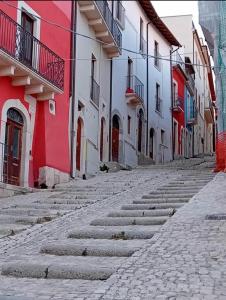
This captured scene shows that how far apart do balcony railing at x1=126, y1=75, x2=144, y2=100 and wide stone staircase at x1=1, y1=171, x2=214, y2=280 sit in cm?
1477

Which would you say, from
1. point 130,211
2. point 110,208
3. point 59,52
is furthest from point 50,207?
point 59,52

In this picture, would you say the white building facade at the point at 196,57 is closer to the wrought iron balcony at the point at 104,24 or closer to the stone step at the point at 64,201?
the wrought iron balcony at the point at 104,24

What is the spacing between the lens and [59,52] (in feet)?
55.6

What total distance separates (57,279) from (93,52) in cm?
1571

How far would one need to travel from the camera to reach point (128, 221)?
8695mm

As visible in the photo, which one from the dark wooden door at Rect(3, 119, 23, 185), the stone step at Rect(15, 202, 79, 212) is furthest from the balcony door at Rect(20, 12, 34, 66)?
the stone step at Rect(15, 202, 79, 212)

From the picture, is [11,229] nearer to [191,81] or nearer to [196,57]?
[191,81]

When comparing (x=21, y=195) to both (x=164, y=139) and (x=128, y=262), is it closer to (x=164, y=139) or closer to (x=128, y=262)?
(x=128, y=262)

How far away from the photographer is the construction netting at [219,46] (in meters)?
15.7

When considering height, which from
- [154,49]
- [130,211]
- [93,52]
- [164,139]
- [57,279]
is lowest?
[57,279]

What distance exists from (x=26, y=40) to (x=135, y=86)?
40.7 feet

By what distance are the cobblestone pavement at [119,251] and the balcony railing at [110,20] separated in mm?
11386

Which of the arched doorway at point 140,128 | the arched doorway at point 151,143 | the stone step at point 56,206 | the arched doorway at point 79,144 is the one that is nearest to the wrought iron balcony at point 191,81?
the arched doorway at point 151,143

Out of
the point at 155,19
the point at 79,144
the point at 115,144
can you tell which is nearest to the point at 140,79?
the point at 155,19
